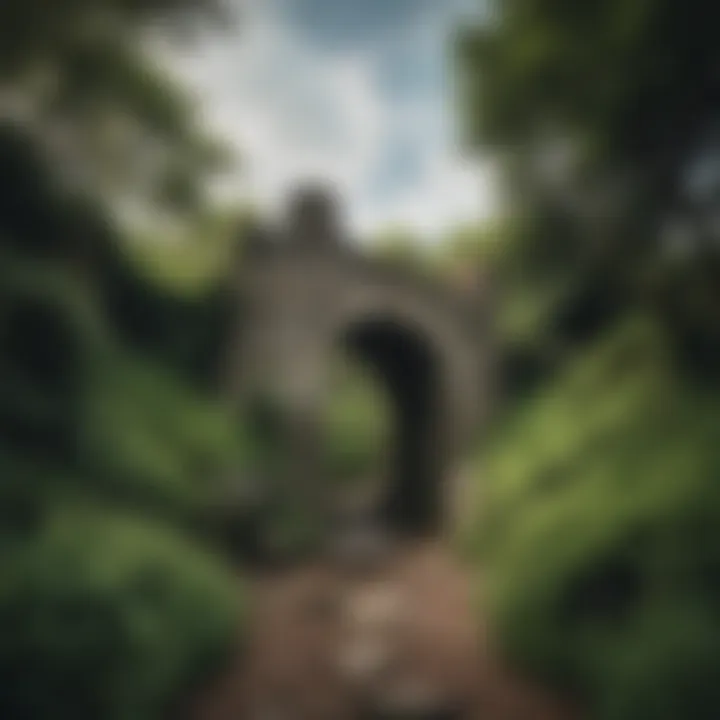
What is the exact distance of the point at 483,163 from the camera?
2797mm

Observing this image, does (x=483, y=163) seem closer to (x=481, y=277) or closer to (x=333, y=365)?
(x=481, y=277)

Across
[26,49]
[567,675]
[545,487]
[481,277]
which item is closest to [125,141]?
[26,49]

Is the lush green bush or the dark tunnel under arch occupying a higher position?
the dark tunnel under arch

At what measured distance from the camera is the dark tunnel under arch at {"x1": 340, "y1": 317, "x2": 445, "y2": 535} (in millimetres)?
3396

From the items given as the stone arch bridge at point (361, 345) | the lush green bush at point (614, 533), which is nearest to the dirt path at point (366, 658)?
the lush green bush at point (614, 533)

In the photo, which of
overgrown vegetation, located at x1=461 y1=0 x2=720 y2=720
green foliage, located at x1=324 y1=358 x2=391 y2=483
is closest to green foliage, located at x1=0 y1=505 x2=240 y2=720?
green foliage, located at x1=324 y1=358 x2=391 y2=483

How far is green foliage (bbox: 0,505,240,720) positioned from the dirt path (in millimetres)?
143

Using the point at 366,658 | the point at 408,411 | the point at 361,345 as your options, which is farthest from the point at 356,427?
the point at 366,658

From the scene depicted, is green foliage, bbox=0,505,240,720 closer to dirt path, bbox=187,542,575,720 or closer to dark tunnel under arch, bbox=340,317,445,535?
dirt path, bbox=187,542,575,720

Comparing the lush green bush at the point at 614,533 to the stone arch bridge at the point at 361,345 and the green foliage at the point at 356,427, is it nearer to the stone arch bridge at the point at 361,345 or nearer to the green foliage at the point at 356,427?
the stone arch bridge at the point at 361,345

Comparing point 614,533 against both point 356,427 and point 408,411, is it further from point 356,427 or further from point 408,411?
point 408,411

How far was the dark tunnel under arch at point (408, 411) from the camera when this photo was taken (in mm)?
3396

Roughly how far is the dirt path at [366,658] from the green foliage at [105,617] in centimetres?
14

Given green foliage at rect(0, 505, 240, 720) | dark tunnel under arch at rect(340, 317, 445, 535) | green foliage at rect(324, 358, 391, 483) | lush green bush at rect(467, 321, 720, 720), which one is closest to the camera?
green foliage at rect(0, 505, 240, 720)
